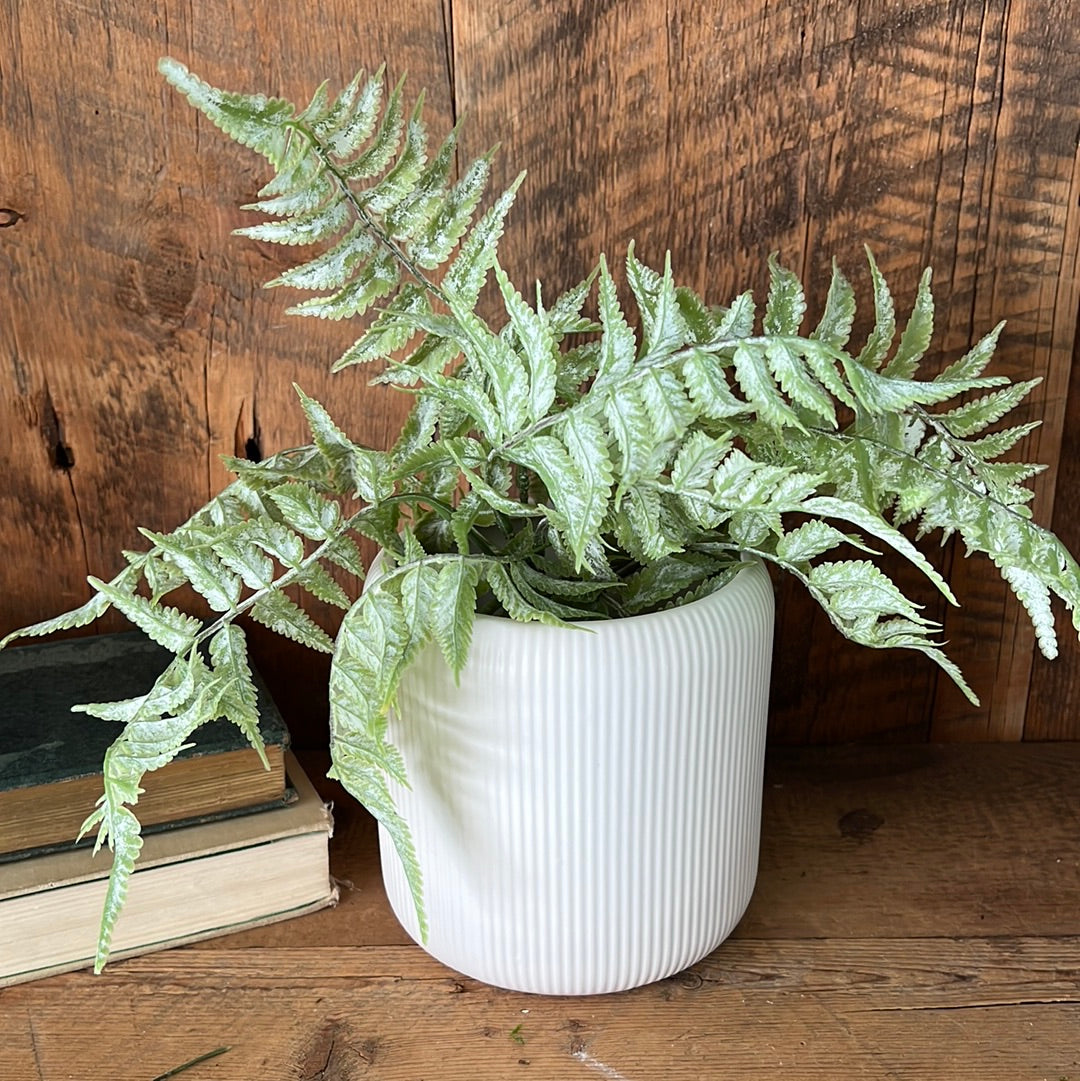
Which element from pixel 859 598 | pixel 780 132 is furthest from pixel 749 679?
pixel 780 132

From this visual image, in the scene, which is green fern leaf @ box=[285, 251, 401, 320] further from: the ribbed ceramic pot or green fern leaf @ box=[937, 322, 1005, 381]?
green fern leaf @ box=[937, 322, 1005, 381]

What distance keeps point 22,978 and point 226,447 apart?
0.31 meters

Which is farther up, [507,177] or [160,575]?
[507,177]

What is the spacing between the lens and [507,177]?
2.22ft

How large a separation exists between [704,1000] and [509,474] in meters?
0.27

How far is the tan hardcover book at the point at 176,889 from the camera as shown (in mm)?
592

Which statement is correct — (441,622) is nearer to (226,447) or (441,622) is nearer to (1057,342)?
(226,447)

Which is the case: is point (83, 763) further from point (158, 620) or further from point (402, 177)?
point (402, 177)

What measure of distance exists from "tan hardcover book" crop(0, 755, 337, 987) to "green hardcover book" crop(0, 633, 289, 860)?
0.04 feet

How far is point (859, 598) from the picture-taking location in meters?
0.51

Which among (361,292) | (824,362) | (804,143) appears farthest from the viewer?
(804,143)

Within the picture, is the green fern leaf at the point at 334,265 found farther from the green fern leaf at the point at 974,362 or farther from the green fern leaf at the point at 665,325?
the green fern leaf at the point at 974,362

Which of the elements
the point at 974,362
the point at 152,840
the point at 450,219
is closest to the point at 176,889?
the point at 152,840

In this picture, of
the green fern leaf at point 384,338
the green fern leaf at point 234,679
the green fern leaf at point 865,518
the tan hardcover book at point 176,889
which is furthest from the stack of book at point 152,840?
the green fern leaf at point 865,518
